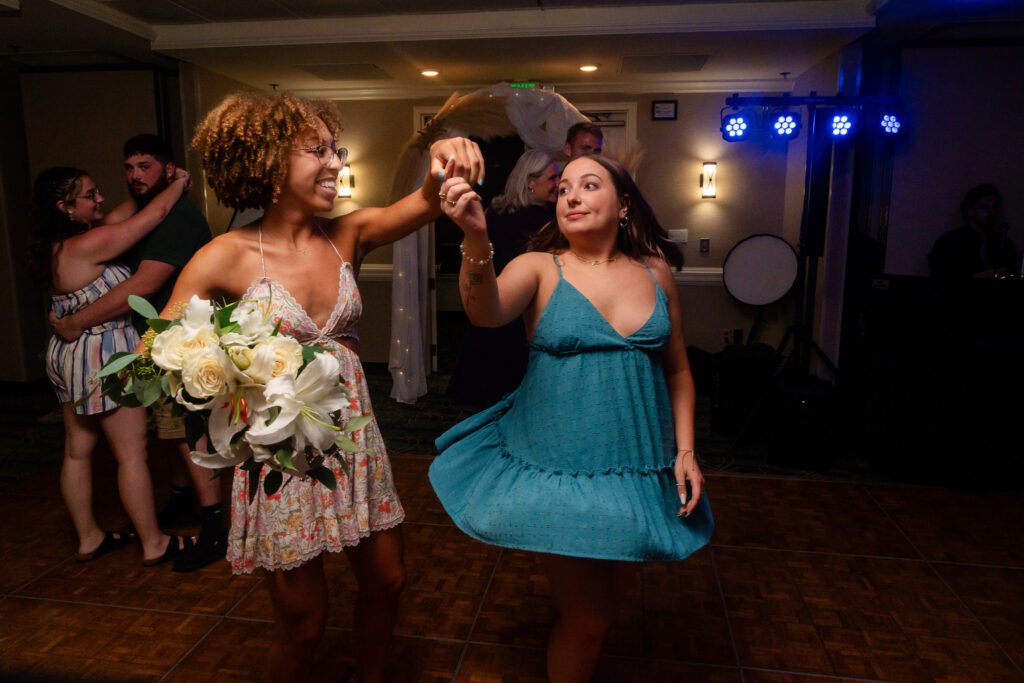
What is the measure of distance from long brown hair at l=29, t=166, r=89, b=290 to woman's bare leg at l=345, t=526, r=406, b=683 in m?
1.92

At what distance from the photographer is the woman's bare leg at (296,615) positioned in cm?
156

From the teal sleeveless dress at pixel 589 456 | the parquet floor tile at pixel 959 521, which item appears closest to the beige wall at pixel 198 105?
the teal sleeveless dress at pixel 589 456

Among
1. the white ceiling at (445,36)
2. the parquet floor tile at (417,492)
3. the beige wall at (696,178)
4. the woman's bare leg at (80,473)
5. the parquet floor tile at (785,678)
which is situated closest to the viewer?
the parquet floor tile at (785,678)

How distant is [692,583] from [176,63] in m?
5.49

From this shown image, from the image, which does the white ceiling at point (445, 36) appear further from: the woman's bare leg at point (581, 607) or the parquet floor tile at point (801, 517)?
the woman's bare leg at point (581, 607)

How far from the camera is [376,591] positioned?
5.65 feet

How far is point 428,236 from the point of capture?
636cm

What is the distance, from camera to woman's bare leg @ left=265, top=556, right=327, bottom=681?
61.4 inches

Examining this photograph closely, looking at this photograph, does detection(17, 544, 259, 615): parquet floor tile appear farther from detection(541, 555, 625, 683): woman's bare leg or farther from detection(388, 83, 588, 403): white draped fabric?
detection(388, 83, 588, 403): white draped fabric

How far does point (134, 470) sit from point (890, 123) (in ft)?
16.0

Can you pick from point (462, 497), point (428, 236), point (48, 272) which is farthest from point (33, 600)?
point (428, 236)

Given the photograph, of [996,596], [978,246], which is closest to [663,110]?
[978,246]

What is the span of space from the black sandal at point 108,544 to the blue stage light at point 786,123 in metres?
4.60

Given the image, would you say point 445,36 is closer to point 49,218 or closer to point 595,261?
point 49,218
